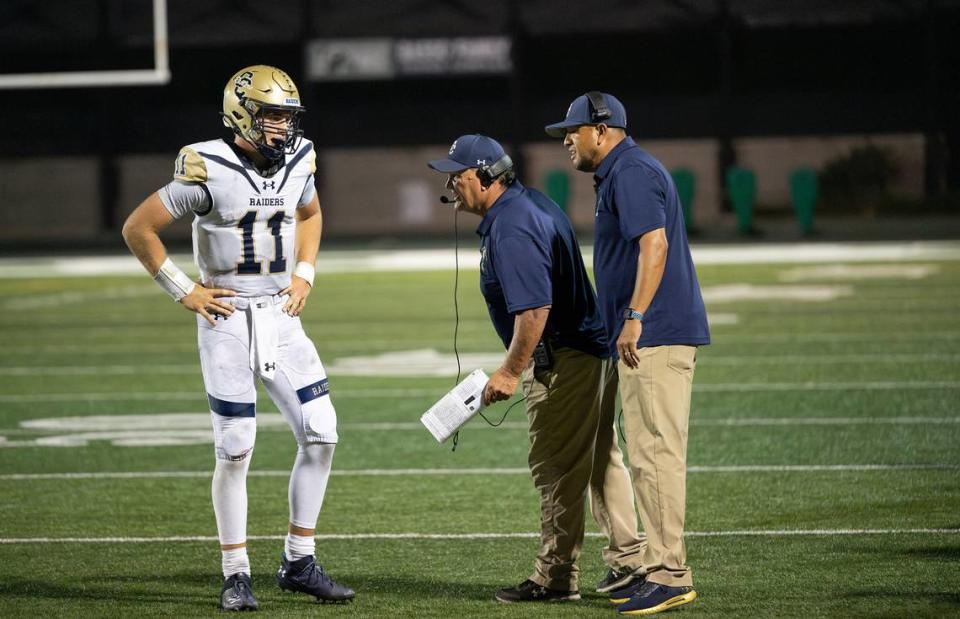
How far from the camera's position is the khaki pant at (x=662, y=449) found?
533 centimetres

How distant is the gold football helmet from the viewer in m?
5.56

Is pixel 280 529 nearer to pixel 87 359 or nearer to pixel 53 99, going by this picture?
pixel 87 359

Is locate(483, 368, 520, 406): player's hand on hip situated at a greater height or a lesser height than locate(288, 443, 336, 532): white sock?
greater

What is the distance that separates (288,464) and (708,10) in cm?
3303

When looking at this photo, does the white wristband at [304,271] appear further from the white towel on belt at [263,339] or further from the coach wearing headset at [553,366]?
the coach wearing headset at [553,366]

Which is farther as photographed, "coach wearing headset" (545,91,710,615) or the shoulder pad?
the shoulder pad

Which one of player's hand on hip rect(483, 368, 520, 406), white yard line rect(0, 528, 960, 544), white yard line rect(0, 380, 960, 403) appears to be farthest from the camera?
white yard line rect(0, 380, 960, 403)

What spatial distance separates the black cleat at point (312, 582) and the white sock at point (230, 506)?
19cm

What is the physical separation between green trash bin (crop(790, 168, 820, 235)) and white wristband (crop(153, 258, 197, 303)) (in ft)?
87.2

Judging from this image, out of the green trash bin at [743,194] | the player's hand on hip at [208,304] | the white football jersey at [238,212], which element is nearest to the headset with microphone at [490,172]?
the white football jersey at [238,212]

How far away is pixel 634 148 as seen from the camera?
546 centimetres

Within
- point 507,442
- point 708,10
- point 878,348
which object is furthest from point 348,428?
point 708,10

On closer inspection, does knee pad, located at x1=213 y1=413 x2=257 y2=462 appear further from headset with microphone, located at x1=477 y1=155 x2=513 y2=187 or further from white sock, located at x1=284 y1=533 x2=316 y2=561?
headset with microphone, located at x1=477 y1=155 x2=513 y2=187

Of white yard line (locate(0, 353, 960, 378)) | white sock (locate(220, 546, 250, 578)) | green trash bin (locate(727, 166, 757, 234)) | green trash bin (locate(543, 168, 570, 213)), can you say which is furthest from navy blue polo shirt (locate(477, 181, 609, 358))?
A: green trash bin (locate(543, 168, 570, 213))
